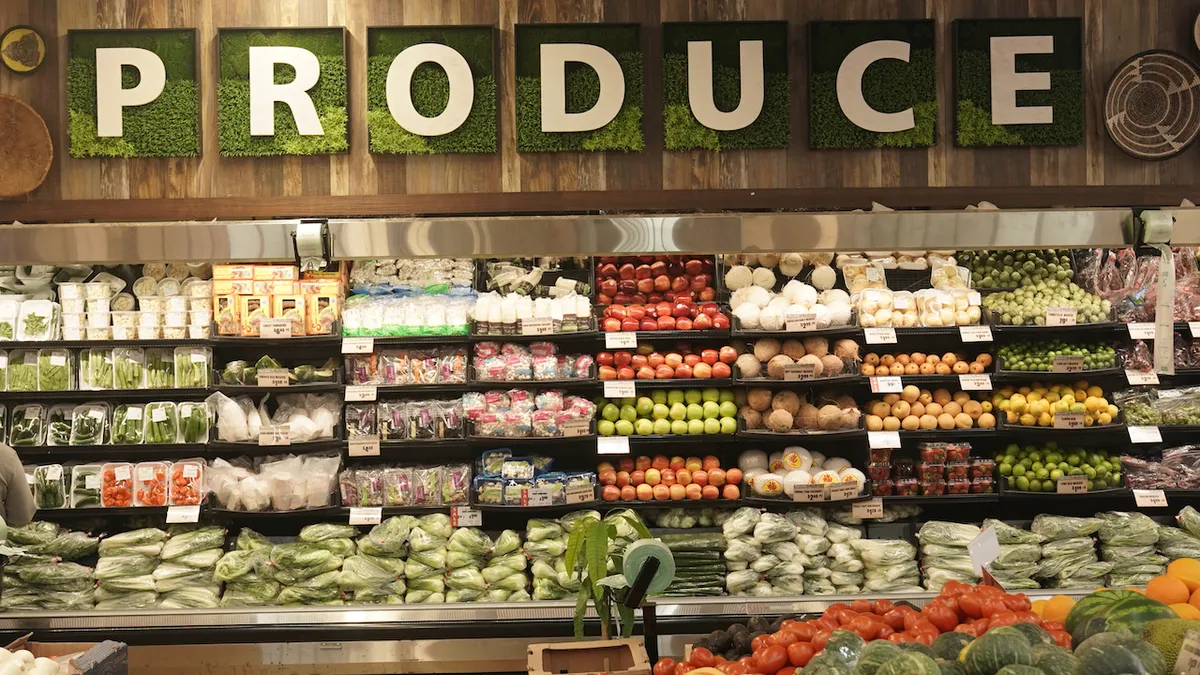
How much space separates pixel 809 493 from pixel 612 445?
1.02 m

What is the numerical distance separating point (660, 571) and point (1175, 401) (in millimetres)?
3642

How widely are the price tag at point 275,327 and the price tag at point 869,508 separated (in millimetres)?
3045

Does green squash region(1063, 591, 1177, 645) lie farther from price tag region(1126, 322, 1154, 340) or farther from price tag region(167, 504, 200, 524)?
price tag region(167, 504, 200, 524)

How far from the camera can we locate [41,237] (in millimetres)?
2088

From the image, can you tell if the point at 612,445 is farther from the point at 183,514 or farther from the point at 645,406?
the point at 183,514

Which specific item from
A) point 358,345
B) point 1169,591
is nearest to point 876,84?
point 1169,591

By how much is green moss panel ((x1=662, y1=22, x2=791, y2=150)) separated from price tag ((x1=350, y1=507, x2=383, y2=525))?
232 centimetres

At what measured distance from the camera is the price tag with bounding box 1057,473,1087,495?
4.83 m

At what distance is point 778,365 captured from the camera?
484 cm

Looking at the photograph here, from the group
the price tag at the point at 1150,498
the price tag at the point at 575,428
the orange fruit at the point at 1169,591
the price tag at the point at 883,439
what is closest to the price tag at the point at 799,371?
the price tag at the point at 883,439

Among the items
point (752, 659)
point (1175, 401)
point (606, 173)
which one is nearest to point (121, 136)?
point (606, 173)

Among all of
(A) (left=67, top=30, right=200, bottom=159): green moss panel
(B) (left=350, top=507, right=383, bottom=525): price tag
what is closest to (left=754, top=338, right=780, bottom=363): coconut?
(B) (left=350, top=507, right=383, bottom=525): price tag

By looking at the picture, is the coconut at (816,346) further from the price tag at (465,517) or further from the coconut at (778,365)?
the price tag at (465,517)

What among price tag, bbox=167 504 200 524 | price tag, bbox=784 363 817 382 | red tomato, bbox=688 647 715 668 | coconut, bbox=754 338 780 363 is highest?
coconut, bbox=754 338 780 363
